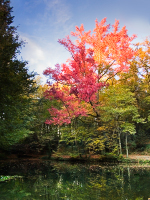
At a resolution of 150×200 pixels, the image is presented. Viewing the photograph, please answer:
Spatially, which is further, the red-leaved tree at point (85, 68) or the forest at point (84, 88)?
the red-leaved tree at point (85, 68)

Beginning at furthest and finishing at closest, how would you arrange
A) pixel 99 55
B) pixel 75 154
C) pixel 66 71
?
pixel 75 154
pixel 99 55
pixel 66 71

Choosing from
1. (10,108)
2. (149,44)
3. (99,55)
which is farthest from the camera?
(149,44)

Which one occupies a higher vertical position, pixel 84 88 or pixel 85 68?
pixel 85 68

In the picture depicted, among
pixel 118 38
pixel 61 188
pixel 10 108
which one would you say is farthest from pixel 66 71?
pixel 61 188

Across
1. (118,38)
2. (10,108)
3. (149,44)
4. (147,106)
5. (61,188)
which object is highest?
(149,44)

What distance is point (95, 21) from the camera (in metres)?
16.5

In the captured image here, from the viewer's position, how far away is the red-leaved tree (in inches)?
A: 525

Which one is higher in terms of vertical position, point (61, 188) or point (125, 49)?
point (125, 49)

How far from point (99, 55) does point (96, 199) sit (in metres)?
13.0

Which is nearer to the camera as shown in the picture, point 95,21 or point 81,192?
point 81,192

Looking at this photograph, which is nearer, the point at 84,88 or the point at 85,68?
the point at 84,88

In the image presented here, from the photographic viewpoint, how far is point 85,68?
14812 mm

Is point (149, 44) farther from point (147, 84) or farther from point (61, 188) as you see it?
point (61, 188)

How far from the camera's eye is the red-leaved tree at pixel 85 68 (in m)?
13.3
